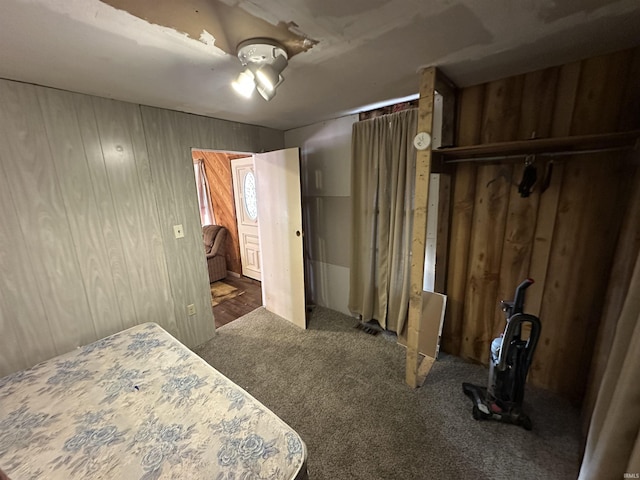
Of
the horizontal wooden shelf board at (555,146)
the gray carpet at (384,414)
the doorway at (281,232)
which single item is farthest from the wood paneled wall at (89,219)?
the horizontal wooden shelf board at (555,146)

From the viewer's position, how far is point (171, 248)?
2.32m

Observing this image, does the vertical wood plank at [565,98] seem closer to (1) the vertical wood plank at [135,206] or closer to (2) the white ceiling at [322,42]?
(2) the white ceiling at [322,42]

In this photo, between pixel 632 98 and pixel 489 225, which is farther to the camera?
pixel 489 225

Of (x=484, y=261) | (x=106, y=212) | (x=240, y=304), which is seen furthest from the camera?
(x=240, y=304)

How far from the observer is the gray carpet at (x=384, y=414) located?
1.40 metres

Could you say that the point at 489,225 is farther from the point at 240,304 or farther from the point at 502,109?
the point at 240,304

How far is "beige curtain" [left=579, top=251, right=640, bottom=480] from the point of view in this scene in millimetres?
707

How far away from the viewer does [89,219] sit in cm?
184

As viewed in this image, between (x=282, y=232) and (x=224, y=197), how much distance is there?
86.3 inches

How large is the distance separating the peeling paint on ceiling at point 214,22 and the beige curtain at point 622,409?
5.19 ft

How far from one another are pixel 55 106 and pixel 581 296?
3.75 metres

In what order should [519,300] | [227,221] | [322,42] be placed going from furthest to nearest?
[227,221] < [519,300] < [322,42]

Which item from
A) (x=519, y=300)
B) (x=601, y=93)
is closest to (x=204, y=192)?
(x=519, y=300)

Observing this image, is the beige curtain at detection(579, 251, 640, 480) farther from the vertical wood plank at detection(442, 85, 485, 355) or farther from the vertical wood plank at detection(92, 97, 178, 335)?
the vertical wood plank at detection(92, 97, 178, 335)
